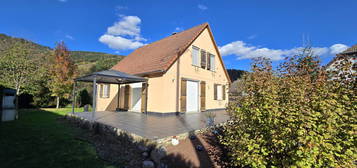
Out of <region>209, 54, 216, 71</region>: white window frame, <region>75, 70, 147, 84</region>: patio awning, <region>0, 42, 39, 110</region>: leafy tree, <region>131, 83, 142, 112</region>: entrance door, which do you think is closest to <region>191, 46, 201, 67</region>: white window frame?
<region>209, 54, 216, 71</region>: white window frame

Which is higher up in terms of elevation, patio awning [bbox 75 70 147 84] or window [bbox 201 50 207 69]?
window [bbox 201 50 207 69]

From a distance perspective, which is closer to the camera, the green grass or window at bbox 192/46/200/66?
the green grass

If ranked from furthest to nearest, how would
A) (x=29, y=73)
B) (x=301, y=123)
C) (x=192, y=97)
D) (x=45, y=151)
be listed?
(x=29, y=73)
(x=192, y=97)
(x=45, y=151)
(x=301, y=123)

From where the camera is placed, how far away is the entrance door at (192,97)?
9637 millimetres

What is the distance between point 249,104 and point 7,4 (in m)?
17.2

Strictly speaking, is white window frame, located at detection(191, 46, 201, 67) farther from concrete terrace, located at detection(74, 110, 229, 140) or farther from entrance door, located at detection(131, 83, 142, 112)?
A: concrete terrace, located at detection(74, 110, 229, 140)

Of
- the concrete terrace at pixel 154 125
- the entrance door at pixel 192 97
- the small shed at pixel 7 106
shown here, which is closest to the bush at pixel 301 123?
the concrete terrace at pixel 154 125

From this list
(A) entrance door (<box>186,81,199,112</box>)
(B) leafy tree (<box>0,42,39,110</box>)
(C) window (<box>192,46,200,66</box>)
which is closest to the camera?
(A) entrance door (<box>186,81,199,112</box>)

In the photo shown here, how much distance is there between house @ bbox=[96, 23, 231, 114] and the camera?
8469mm

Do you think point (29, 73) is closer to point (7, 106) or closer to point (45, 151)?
point (7, 106)

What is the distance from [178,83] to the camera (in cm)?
897

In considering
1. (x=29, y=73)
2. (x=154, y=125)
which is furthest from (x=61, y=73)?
(x=154, y=125)

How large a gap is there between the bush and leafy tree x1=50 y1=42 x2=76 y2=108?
608 inches

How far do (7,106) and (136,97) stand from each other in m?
6.54
